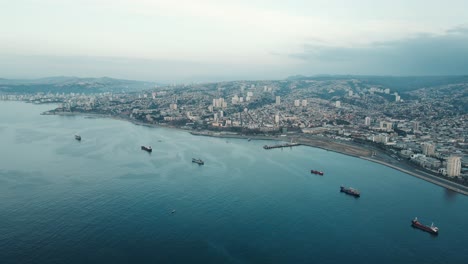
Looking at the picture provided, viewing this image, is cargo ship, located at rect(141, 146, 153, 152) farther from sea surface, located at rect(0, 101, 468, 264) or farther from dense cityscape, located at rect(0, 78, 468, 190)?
dense cityscape, located at rect(0, 78, 468, 190)

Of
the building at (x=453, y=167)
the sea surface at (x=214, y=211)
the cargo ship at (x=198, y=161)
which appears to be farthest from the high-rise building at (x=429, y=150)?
the cargo ship at (x=198, y=161)

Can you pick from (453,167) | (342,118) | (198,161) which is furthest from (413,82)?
(198,161)

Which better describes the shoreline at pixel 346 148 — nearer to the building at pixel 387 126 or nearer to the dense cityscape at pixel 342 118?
the dense cityscape at pixel 342 118

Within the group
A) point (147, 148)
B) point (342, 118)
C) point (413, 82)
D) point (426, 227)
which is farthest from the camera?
point (413, 82)

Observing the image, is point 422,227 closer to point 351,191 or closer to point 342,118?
point 351,191

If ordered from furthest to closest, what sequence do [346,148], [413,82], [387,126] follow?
[413,82]
[387,126]
[346,148]
